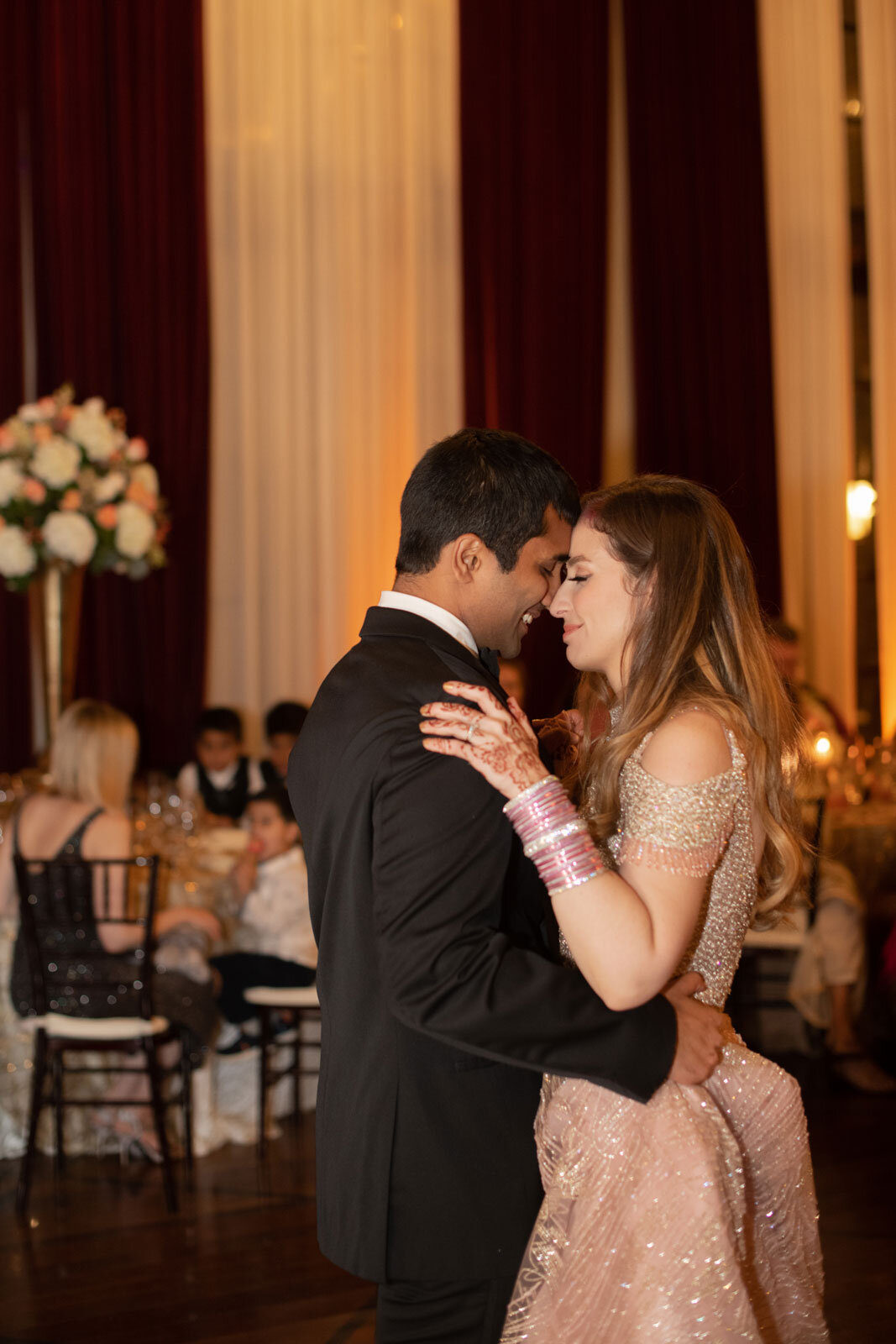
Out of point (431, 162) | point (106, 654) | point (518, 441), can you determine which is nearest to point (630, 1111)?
point (518, 441)

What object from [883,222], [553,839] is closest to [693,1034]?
[553,839]

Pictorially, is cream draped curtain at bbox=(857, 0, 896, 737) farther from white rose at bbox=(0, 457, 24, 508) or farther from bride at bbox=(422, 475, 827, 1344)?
bride at bbox=(422, 475, 827, 1344)

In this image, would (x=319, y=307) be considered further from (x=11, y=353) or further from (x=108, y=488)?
(x=108, y=488)

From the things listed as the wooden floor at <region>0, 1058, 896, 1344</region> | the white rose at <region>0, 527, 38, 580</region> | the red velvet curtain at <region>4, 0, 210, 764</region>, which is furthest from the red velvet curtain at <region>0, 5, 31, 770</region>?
the wooden floor at <region>0, 1058, 896, 1344</region>

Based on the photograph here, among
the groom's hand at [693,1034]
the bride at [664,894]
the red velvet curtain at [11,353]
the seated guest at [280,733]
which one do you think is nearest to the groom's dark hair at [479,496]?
the bride at [664,894]

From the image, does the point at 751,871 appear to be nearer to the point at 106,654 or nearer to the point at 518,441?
the point at 518,441

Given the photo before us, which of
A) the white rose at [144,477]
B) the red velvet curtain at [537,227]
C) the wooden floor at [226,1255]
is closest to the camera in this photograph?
the wooden floor at [226,1255]

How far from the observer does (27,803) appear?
427 cm

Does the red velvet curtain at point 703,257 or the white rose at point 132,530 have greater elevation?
the red velvet curtain at point 703,257

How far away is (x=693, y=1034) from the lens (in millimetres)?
1701

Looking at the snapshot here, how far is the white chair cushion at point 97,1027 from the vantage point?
405 cm

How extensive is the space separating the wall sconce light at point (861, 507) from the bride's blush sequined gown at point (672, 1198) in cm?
728

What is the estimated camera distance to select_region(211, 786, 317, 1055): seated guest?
4594 mm

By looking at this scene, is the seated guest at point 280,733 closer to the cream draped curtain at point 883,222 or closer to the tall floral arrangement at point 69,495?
the tall floral arrangement at point 69,495
